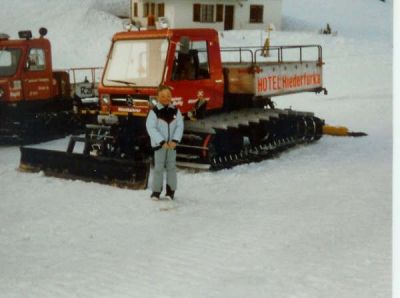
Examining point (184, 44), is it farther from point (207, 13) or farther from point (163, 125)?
point (207, 13)

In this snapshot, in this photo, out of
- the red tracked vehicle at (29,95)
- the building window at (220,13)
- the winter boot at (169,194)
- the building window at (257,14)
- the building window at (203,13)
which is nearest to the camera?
the winter boot at (169,194)

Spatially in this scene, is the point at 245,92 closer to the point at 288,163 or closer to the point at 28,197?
the point at 288,163

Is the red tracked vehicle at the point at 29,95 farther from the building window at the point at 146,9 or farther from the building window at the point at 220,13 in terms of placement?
the building window at the point at 146,9

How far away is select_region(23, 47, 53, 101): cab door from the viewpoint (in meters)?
14.0

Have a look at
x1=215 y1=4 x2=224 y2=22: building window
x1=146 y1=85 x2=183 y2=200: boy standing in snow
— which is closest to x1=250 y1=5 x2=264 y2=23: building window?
x1=215 y1=4 x2=224 y2=22: building window

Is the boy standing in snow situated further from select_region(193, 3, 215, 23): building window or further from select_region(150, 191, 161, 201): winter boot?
select_region(193, 3, 215, 23): building window

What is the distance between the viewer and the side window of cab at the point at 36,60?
46.1 feet

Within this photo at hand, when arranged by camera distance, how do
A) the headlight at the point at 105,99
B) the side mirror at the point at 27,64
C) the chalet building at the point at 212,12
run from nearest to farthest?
1. the headlight at the point at 105,99
2. the side mirror at the point at 27,64
3. the chalet building at the point at 212,12

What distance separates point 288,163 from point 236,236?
4699 millimetres

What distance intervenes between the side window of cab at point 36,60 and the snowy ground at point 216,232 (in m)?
2.57

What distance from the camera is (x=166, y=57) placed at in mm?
10250

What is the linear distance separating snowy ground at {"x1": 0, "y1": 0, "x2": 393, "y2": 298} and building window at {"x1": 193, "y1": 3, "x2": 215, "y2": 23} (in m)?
29.0

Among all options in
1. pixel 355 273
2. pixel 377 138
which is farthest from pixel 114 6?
pixel 355 273

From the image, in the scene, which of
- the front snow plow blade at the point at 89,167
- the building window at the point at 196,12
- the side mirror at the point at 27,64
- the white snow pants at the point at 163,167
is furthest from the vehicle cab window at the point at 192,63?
the building window at the point at 196,12
